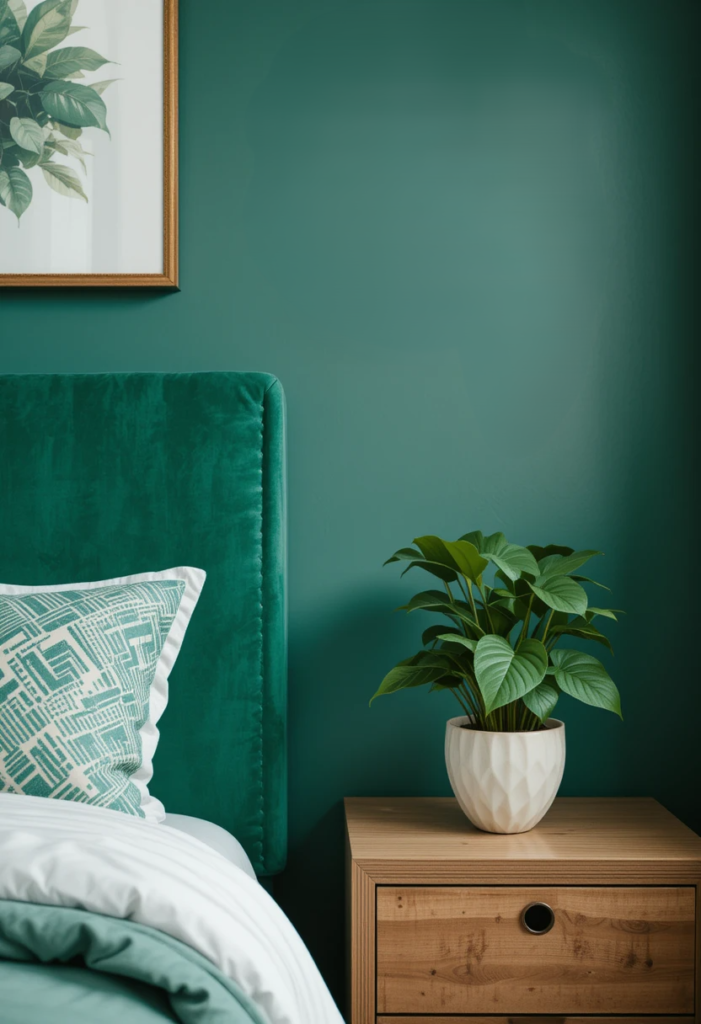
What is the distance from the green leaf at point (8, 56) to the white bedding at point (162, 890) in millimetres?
1476

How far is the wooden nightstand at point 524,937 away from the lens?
1308 mm

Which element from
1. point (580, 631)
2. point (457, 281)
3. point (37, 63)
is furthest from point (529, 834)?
point (37, 63)

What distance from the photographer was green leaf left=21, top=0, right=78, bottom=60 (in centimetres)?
171

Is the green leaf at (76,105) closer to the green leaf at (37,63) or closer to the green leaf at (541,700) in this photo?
the green leaf at (37,63)

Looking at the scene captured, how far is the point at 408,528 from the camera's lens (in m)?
1.72

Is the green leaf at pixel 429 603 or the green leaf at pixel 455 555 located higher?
the green leaf at pixel 455 555

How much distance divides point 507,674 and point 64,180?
4.33ft

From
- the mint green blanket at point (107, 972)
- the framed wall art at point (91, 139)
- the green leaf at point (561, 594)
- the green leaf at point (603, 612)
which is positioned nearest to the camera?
the mint green blanket at point (107, 972)

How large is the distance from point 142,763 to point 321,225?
1.11 meters

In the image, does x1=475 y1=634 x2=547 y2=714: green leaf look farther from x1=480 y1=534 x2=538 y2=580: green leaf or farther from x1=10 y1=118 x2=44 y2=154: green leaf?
x1=10 y1=118 x2=44 y2=154: green leaf

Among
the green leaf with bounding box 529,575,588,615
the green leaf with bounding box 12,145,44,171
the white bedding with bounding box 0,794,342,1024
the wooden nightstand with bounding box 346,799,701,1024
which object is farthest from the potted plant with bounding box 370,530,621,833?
the green leaf with bounding box 12,145,44,171

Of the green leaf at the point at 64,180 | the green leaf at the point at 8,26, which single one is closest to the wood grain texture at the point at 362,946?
the green leaf at the point at 64,180

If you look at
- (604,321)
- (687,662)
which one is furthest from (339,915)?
(604,321)

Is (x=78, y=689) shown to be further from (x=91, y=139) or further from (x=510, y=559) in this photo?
(x=91, y=139)
